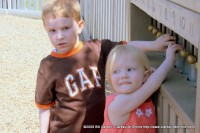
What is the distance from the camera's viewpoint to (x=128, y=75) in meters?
2.32

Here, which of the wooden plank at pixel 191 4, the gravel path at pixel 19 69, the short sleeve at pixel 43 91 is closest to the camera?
the wooden plank at pixel 191 4

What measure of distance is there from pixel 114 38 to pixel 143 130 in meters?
3.78

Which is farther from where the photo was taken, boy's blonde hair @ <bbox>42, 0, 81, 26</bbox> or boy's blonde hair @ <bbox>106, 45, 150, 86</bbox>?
boy's blonde hair @ <bbox>42, 0, 81, 26</bbox>

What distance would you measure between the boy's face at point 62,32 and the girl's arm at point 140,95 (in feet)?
2.12

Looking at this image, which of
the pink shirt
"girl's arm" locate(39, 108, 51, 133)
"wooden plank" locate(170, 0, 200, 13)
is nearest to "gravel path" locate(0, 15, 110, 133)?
"girl's arm" locate(39, 108, 51, 133)

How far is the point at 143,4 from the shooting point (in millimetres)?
2549

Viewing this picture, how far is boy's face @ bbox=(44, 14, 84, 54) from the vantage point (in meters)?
2.81

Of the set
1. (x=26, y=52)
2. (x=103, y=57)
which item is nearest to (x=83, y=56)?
(x=103, y=57)

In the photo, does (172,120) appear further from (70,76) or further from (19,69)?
(19,69)

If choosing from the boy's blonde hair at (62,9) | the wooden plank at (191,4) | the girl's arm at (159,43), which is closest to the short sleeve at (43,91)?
Result: the boy's blonde hair at (62,9)

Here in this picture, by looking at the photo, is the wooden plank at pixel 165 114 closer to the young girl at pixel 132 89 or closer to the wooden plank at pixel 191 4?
the young girl at pixel 132 89

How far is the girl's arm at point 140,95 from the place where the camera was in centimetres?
227

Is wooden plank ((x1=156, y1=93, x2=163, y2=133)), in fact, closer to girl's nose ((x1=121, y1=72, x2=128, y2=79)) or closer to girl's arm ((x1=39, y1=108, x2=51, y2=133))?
girl's nose ((x1=121, y1=72, x2=128, y2=79))

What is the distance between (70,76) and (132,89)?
2.15 ft
